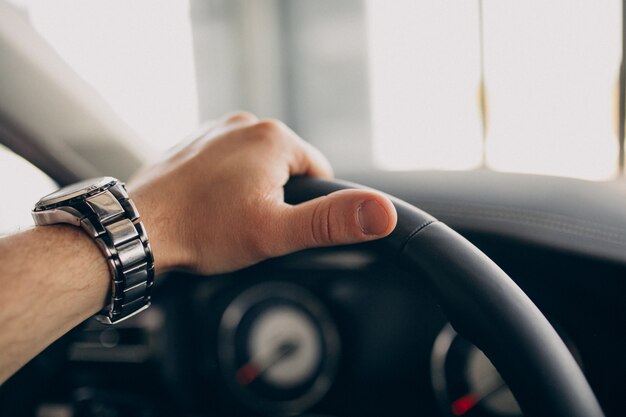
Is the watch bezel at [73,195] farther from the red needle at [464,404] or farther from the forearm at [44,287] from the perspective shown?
the red needle at [464,404]

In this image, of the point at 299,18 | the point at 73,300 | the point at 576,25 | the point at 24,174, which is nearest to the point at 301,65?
the point at 299,18

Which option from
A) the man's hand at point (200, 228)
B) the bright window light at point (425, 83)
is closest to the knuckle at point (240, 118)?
the man's hand at point (200, 228)

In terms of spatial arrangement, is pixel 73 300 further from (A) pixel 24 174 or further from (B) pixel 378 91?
(B) pixel 378 91

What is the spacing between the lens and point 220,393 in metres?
0.94

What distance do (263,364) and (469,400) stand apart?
0.29m

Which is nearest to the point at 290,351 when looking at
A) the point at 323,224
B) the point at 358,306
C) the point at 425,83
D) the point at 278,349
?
the point at 278,349

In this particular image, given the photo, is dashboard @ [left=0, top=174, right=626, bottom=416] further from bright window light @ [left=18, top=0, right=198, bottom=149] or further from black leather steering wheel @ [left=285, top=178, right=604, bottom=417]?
bright window light @ [left=18, top=0, right=198, bottom=149]

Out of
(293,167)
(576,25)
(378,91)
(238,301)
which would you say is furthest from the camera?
(378,91)

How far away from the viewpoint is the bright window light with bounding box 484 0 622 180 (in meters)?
4.74

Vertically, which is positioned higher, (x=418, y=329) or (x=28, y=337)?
(x=28, y=337)

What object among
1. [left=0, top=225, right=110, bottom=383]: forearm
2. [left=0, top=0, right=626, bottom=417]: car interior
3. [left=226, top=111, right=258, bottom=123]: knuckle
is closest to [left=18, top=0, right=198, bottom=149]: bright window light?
A: [left=0, top=0, right=626, bottom=417]: car interior

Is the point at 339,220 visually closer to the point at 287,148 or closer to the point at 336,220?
the point at 336,220

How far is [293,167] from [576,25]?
481cm

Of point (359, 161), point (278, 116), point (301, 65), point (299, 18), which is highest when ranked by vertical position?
point (299, 18)
